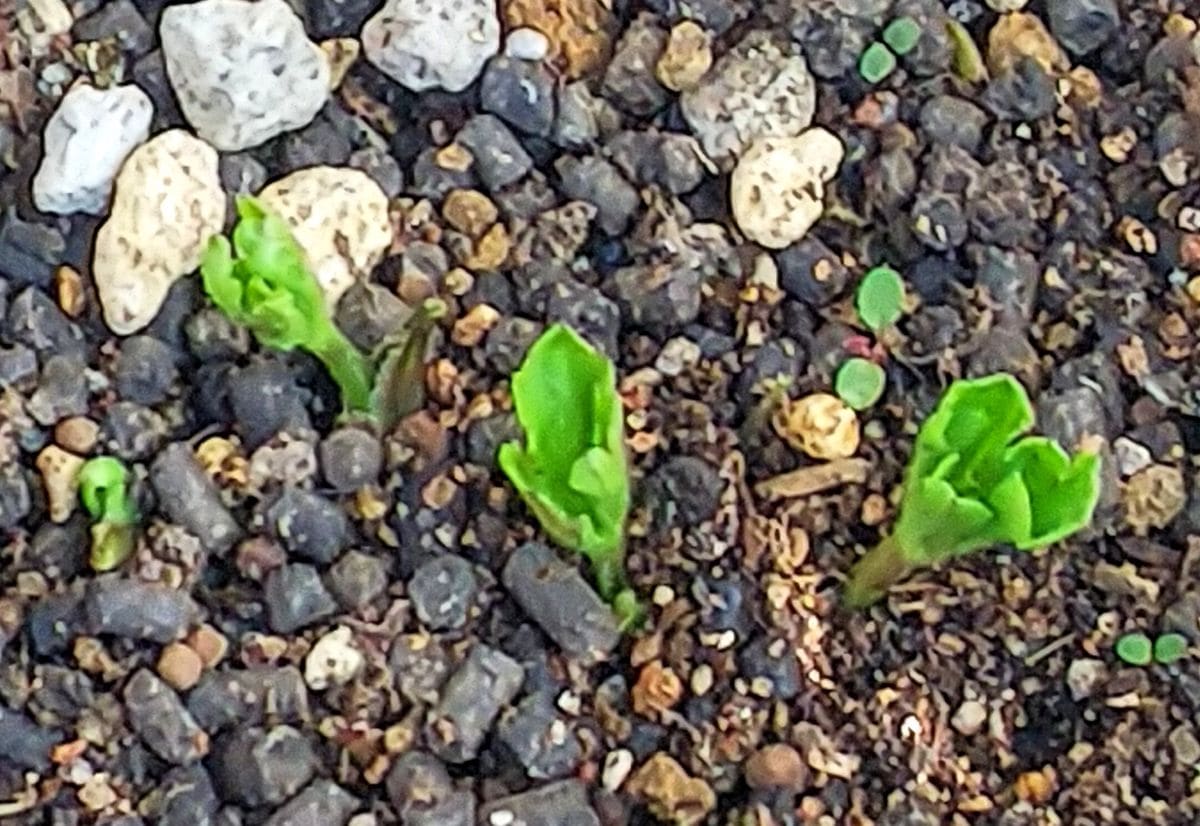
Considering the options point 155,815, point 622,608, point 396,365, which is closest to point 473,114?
point 396,365

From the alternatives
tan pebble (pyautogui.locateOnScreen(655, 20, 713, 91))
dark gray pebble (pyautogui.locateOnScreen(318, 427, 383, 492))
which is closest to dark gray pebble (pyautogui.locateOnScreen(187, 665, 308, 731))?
dark gray pebble (pyautogui.locateOnScreen(318, 427, 383, 492))

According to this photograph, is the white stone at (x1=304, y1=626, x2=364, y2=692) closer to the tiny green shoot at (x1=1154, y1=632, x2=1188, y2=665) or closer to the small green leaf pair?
the small green leaf pair

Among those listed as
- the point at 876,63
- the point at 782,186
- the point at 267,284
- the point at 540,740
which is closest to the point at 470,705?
the point at 540,740

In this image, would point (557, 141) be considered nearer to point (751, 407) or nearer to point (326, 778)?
point (751, 407)

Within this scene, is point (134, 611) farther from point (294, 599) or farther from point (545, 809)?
point (545, 809)

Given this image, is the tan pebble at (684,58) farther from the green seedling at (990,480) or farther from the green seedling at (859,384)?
the green seedling at (990,480)

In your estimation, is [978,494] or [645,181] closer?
[978,494]

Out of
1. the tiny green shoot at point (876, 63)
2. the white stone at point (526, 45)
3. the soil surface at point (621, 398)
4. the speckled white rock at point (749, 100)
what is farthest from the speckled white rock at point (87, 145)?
the tiny green shoot at point (876, 63)
